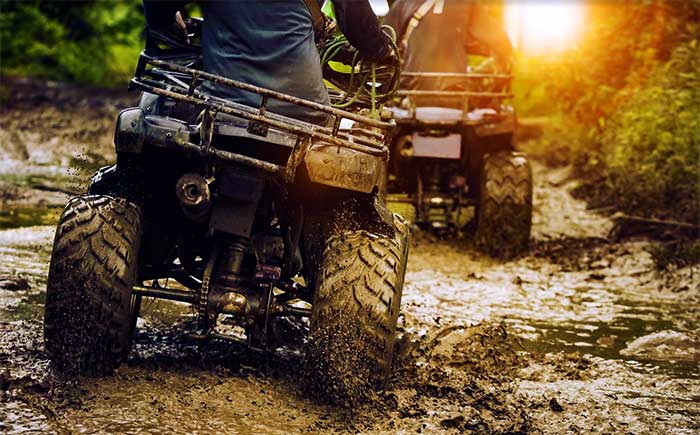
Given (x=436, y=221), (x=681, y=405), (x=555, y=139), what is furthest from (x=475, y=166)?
(x=555, y=139)

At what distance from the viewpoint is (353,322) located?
14.1ft

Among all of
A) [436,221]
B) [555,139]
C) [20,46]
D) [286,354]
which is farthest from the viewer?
[20,46]

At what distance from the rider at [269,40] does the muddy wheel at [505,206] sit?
447cm

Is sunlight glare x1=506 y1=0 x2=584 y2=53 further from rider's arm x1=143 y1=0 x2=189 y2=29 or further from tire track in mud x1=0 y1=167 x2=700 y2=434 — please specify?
rider's arm x1=143 y1=0 x2=189 y2=29

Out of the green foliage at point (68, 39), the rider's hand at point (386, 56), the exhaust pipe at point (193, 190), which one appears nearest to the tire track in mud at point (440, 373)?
the exhaust pipe at point (193, 190)

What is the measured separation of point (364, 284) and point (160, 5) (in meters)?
1.41

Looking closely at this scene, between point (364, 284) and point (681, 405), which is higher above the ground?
point (364, 284)

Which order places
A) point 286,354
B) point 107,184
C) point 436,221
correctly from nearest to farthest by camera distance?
1. point 107,184
2. point 286,354
3. point 436,221

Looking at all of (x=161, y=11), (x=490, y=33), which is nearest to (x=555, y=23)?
(x=490, y=33)

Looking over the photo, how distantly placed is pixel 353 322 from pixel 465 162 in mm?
5328

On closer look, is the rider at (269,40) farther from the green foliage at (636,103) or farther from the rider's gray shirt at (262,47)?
the green foliage at (636,103)

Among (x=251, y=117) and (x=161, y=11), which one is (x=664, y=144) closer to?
(x=161, y=11)

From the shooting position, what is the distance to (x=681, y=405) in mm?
4789

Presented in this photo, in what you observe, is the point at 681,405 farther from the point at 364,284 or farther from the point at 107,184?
the point at 107,184
